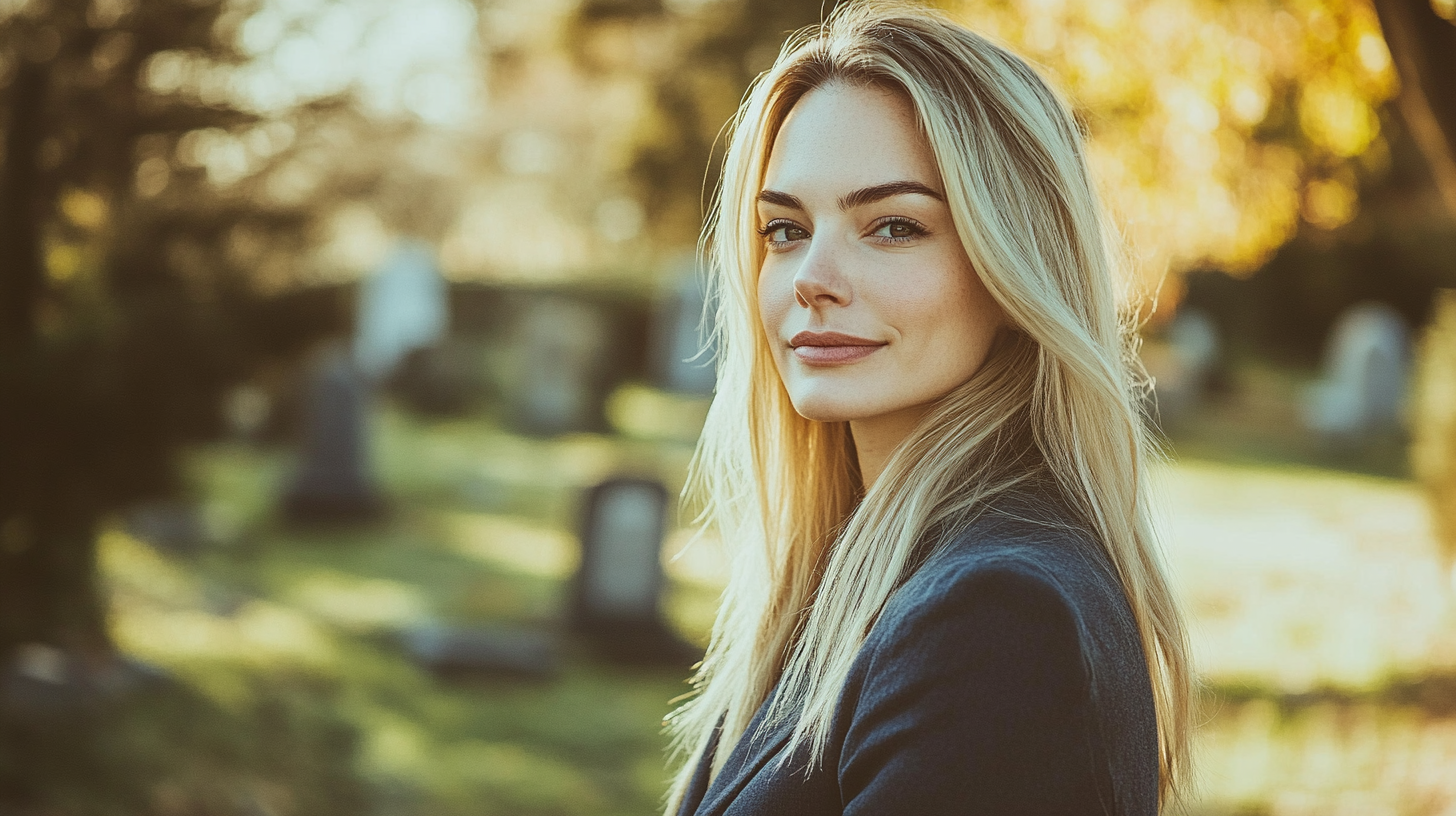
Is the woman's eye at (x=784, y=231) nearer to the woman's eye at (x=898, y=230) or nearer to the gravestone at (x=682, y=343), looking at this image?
the woman's eye at (x=898, y=230)

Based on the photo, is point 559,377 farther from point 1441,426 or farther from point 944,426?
point 944,426

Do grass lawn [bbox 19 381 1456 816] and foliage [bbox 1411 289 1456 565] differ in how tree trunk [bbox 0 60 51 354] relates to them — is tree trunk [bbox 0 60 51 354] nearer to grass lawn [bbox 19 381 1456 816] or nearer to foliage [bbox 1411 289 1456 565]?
grass lawn [bbox 19 381 1456 816]

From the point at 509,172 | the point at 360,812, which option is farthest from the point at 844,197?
the point at 509,172

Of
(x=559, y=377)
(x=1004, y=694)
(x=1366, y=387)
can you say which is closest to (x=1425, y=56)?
(x=1004, y=694)

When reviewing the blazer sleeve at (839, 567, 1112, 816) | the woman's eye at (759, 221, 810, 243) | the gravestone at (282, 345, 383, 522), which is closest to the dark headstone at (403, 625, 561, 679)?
the gravestone at (282, 345, 383, 522)

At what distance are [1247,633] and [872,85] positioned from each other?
8.37 m

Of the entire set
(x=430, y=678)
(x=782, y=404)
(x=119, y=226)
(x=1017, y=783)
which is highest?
(x=119, y=226)

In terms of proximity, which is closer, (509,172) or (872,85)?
(872,85)

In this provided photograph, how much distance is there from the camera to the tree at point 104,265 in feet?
19.4

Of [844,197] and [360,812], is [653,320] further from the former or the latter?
[844,197]

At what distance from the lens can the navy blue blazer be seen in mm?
1257

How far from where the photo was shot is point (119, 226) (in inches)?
267

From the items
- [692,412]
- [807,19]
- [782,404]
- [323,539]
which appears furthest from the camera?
[692,412]

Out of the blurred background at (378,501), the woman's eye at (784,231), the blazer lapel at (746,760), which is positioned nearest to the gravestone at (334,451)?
the blurred background at (378,501)
